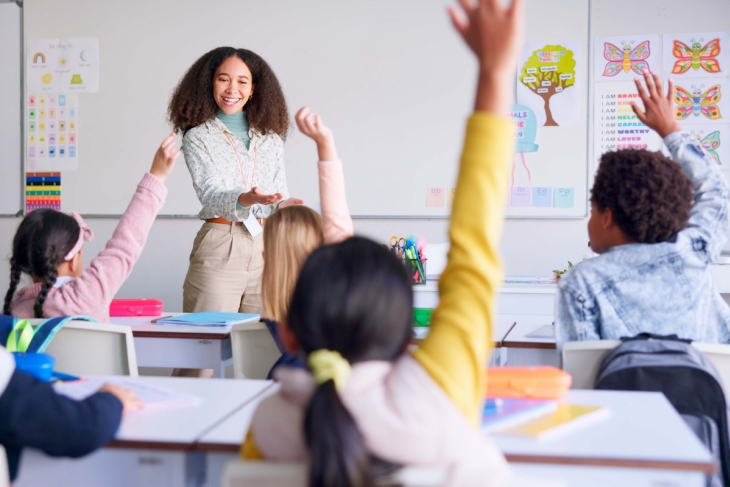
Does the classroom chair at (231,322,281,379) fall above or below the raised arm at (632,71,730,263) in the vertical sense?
below

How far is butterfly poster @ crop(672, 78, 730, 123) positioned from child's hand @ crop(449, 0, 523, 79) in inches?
145

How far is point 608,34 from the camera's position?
425cm

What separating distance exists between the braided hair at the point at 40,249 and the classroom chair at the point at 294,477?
54.2 inches

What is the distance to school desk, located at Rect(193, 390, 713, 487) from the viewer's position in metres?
1.00

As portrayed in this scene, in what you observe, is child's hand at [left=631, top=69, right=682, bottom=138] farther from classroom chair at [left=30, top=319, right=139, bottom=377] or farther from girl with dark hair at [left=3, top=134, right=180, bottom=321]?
classroom chair at [left=30, top=319, right=139, bottom=377]

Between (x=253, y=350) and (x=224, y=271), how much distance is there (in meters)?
0.88

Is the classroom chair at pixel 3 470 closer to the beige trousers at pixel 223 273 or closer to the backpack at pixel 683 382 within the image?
the backpack at pixel 683 382

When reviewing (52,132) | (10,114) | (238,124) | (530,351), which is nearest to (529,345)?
(530,351)

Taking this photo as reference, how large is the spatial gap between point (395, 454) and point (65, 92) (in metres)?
4.78

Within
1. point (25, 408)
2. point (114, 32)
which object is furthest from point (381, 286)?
point (114, 32)

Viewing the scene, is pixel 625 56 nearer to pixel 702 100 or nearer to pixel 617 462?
pixel 702 100

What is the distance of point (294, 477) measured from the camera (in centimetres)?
82

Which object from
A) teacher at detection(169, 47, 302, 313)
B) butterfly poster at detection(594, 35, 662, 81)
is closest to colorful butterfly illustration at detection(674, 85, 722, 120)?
butterfly poster at detection(594, 35, 662, 81)

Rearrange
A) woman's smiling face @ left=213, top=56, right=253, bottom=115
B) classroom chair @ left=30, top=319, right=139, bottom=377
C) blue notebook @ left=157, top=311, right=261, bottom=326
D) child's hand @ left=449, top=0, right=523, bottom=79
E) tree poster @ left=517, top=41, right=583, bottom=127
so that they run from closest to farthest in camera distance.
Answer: child's hand @ left=449, top=0, right=523, bottom=79, classroom chair @ left=30, top=319, right=139, bottom=377, blue notebook @ left=157, top=311, right=261, bottom=326, woman's smiling face @ left=213, top=56, right=253, bottom=115, tree poster @ left=517, top=41, right=583, bottom=127
